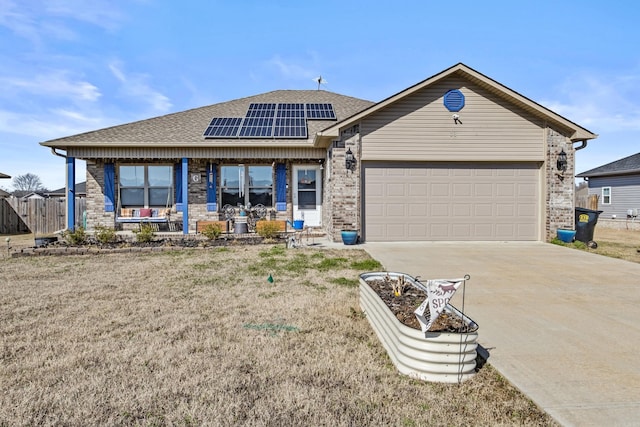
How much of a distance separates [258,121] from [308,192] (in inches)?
138

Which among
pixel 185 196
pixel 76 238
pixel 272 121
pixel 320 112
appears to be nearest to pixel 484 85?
pixel 320 112

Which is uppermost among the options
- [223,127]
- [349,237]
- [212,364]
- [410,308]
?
[223,127]

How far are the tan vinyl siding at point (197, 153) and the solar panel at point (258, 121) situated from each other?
0.68 meters

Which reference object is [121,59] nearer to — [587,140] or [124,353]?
[124,353]

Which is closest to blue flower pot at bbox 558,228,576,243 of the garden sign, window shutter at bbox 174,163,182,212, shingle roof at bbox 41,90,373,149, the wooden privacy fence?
shingle roof at bbox 41,90,373,149

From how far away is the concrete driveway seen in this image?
272cm

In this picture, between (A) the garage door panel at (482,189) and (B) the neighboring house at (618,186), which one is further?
(B) the neighboring house at (618,186)

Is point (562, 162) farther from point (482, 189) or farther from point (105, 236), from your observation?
point (105, 236)

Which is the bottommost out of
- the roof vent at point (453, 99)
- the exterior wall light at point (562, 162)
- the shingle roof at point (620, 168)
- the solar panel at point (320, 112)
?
the exterior wall light at point (562, 162)

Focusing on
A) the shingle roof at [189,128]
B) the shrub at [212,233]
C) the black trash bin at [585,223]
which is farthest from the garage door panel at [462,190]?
the shrub at [212,233]

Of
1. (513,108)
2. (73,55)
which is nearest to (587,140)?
(513,108)

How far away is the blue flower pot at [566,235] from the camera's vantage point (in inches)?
433

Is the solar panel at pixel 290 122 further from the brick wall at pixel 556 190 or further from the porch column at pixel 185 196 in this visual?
Result: the brick wall at pixel 556 190

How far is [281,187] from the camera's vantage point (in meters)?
13.8
